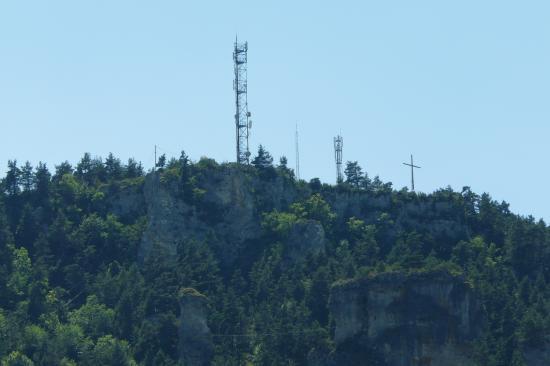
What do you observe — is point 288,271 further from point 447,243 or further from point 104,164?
point 104,164

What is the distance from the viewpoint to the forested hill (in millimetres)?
123500

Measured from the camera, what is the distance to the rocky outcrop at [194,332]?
127 m

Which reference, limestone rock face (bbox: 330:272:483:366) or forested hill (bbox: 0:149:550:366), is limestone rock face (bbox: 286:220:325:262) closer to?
forested hill (bbox: 0:149:550:366)

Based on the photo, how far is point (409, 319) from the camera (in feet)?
402

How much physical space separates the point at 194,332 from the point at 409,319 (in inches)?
636

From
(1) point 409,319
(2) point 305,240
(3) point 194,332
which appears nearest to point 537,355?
(1) point 409,319

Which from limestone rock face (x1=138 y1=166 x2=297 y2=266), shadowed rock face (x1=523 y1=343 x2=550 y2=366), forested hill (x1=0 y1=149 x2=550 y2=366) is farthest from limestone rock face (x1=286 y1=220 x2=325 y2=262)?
shadowed rock face (x1=523 y1=343 x2=550 y2=366)

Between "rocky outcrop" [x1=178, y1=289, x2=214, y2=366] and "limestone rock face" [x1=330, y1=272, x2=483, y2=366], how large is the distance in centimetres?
972

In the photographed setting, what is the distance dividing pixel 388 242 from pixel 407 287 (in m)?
26.8

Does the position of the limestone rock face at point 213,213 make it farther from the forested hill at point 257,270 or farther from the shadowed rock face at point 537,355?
the shadowed rock face at point 537,355

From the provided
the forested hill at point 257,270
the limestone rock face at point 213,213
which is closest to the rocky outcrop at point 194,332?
the forested hill at point 257,270

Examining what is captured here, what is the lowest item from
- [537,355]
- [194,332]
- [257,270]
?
[537,355]

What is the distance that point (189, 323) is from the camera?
128125mm

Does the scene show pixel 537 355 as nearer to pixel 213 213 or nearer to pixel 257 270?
pixel 257 270
